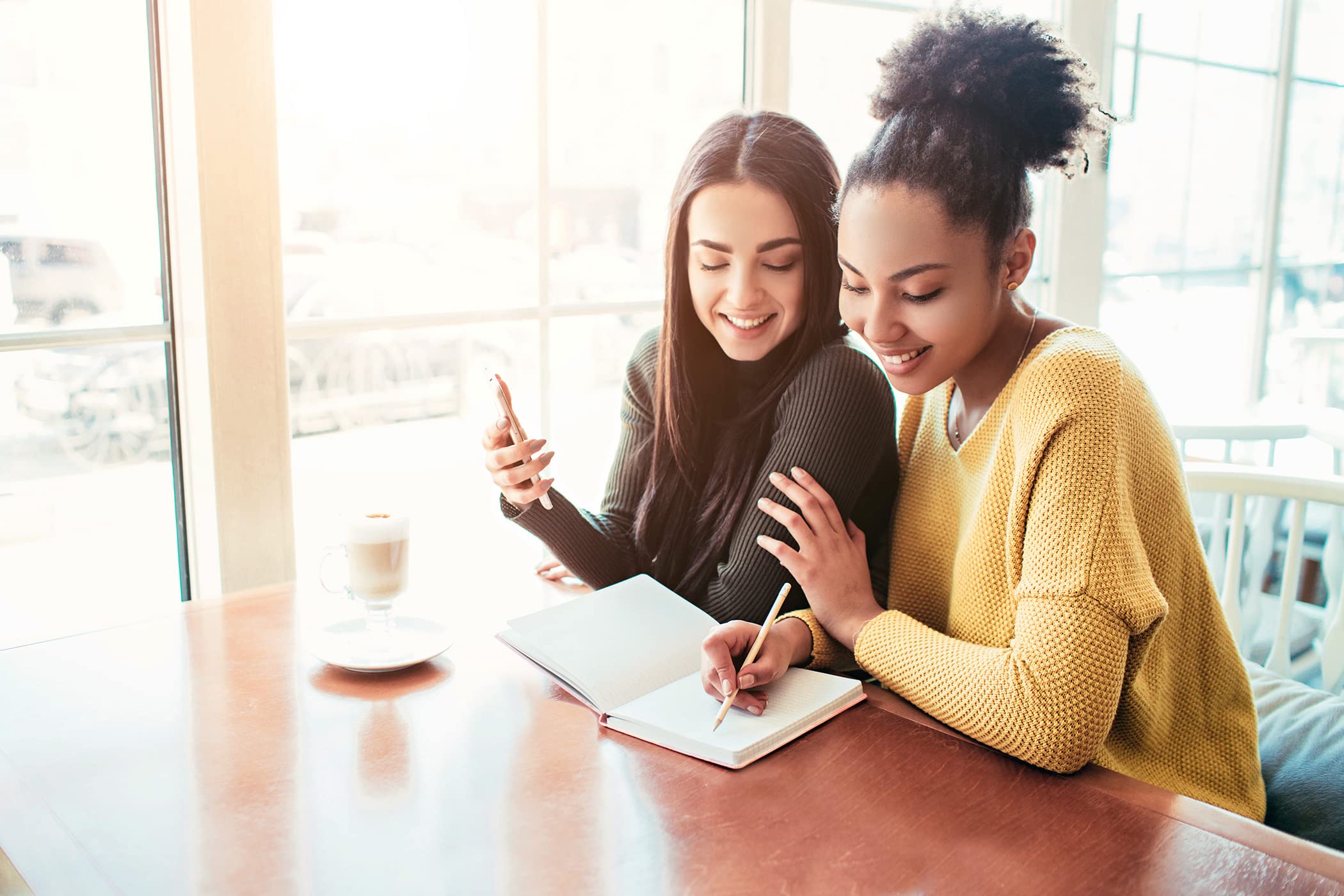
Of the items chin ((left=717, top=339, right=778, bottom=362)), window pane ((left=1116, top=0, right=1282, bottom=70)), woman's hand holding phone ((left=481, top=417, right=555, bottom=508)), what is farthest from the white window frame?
window pane ((left=1116, top=0, right=1282, bottom=70))

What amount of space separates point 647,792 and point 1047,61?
0.71 meters

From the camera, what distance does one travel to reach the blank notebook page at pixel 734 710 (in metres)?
0.94

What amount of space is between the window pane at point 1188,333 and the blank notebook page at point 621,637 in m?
2.01

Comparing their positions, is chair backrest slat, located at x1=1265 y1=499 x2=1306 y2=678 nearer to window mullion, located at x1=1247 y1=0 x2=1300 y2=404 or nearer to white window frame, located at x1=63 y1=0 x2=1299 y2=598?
white window frame, located at x1=63 y1=0 x2=1299 y2=598

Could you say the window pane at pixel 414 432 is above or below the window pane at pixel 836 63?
below

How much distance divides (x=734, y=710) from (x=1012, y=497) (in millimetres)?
313

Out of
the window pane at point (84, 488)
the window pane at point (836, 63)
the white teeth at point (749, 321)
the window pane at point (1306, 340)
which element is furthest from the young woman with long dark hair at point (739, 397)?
the window pane at point (1306, 340)

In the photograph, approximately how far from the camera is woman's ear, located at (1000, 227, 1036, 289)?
103 cm

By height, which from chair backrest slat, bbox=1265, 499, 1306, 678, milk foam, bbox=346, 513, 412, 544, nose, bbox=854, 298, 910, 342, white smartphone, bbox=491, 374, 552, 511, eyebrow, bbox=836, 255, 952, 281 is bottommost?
chair backrest slat, bbox=1265, 499, 1306, 678

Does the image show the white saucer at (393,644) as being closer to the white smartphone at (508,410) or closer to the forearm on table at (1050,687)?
the white smartphone at (508,410)

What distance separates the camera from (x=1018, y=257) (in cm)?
103

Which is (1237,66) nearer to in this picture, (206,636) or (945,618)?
(945,618)

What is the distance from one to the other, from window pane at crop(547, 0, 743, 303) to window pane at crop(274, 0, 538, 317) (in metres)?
0.07

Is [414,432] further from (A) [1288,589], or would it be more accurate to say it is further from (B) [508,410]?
(A) [1288,589]
